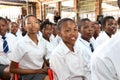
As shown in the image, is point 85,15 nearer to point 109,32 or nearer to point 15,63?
point 109,32

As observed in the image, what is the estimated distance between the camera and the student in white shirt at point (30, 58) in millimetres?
2763

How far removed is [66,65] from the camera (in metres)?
2.32

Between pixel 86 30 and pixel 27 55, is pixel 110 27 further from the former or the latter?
pixel 27 55

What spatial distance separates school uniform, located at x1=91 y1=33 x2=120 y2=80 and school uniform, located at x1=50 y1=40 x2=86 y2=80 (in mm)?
1426

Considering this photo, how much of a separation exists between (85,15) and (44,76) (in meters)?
8.05

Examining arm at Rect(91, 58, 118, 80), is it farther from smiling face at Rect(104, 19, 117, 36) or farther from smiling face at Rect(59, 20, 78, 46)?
smiling face at Rect(104, 19, 117, 36)

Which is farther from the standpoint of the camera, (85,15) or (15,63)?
(85,15)

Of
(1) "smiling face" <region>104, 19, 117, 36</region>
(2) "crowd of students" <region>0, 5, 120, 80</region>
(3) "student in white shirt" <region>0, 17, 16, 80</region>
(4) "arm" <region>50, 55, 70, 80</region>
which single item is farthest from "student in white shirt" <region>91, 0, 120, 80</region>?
(1) "smiling face" <region>104, 19, 117, 36</region>

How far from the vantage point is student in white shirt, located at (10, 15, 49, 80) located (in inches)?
109

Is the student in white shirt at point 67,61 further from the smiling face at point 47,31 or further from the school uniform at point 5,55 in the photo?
the smiling face at point 47,31

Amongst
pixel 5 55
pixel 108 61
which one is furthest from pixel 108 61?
pixel 5 55

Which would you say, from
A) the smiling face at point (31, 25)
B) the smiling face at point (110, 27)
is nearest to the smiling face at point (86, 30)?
the smiling face at point (110, 27)

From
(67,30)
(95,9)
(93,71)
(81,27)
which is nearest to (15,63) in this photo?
(67,30)

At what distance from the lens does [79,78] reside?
2.33m
